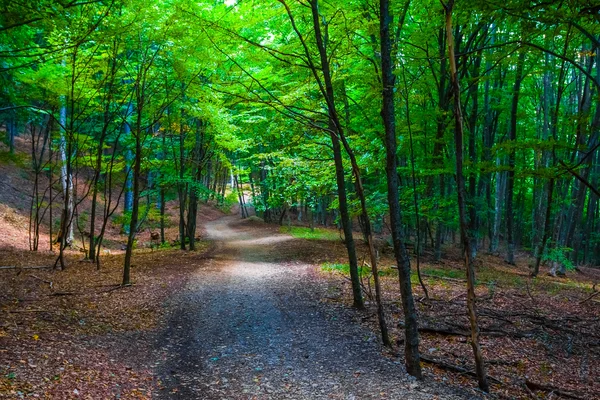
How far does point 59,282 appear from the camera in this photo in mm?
9820

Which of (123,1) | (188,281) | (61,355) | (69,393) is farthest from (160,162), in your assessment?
(69,393)

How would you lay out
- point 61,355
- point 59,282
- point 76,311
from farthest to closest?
point 59,282
point 76,311
point 61,355

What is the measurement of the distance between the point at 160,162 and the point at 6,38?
29.5ft

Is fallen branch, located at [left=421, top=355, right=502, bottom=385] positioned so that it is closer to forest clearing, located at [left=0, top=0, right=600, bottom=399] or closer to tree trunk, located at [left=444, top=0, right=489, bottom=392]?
forest clearing, located at [left=0, top=0, right=600, bottom=399]

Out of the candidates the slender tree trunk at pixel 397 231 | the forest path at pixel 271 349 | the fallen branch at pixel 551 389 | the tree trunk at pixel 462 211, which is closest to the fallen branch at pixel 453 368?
the fallen branch at pixel 551 389

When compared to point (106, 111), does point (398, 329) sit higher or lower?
lower

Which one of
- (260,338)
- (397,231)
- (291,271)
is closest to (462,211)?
(397,231)

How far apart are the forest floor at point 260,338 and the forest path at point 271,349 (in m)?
0.03

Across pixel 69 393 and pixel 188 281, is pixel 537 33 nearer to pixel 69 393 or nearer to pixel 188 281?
pixel 69 393

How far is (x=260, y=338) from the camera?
23.6 ft

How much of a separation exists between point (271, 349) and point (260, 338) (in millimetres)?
579

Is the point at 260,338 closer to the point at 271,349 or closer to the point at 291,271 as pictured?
the point at 271,349

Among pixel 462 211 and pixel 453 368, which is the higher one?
pixel 462 211

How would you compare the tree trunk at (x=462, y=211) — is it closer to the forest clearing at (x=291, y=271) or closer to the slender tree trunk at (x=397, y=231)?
the forest clearing at (x=291, y=271)
